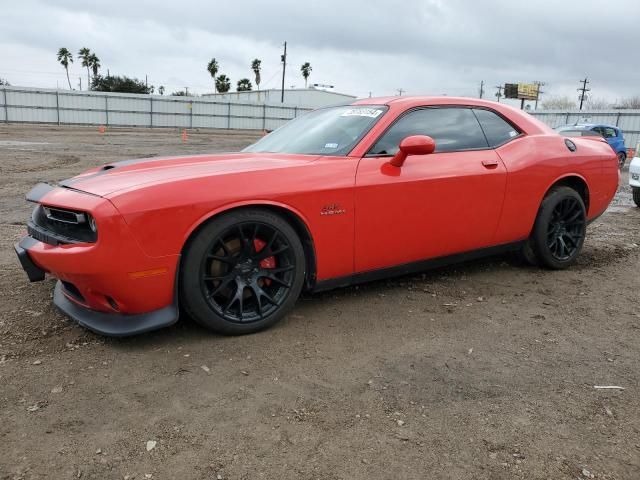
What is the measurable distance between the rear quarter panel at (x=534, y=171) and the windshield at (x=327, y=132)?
3.90 feet

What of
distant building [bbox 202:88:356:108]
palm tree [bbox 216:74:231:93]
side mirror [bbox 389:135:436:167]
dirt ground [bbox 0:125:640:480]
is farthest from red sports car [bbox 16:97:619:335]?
palm tree [bbox 216:74:231:93]

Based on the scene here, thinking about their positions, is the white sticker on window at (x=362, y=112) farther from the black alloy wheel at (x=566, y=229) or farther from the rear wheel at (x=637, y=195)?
the rear wheel at (x=637, y=195)

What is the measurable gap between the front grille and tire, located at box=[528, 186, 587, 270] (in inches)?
138

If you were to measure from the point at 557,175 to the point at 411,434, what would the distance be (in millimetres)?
3095

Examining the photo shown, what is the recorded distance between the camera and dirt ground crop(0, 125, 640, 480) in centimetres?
204

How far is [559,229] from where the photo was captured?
4625mm

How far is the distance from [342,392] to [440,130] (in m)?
2.21

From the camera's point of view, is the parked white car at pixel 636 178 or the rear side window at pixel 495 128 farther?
the parked white car at pixel 636 178

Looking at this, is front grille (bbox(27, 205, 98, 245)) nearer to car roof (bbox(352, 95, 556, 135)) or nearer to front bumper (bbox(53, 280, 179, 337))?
front bumper (bbox(53, 280, 179, 337))

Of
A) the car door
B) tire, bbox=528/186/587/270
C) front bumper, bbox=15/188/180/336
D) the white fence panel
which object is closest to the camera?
front bumper, bbox=15/188/180/336

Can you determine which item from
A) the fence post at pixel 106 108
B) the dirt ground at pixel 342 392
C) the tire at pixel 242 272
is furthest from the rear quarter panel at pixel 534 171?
the fence post at pixel 106 108

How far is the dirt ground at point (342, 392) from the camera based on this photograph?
204 centimetres

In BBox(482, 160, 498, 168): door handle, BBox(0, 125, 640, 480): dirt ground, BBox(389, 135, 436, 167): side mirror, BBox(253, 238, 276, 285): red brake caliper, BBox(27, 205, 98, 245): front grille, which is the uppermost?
BBox(389, 135, 436, 167): side mirror

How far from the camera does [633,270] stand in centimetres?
477
